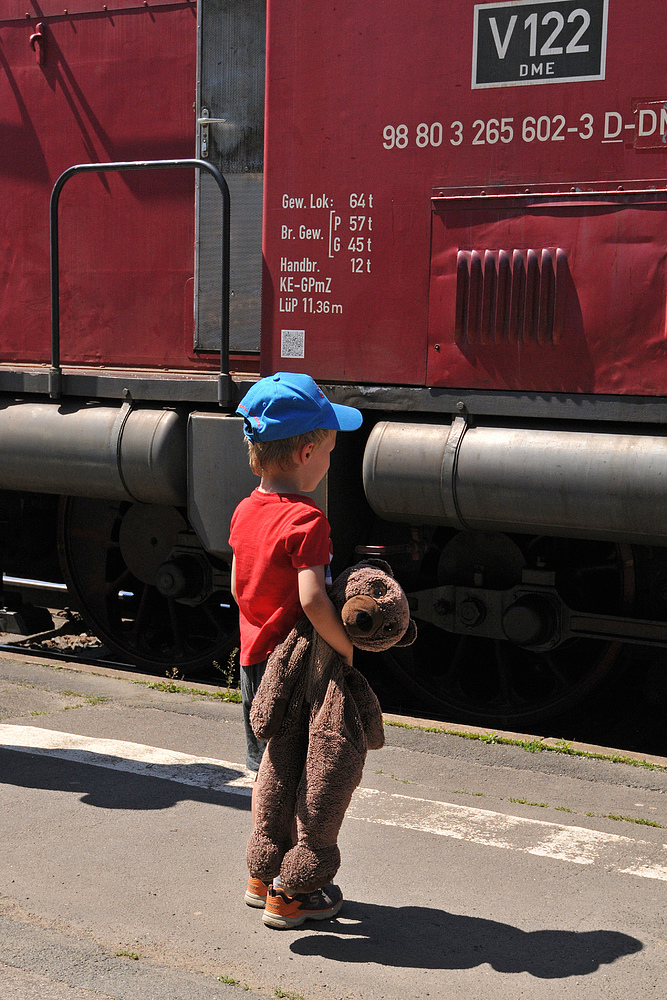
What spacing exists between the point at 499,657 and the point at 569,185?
2.06m

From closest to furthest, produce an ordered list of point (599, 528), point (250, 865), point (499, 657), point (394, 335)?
point (250, 865) < point (599, 528) < point (394, 335) < point (499, 657)

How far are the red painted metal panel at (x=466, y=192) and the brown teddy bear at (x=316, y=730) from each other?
6.09 ft

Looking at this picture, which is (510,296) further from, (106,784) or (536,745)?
(106,784)

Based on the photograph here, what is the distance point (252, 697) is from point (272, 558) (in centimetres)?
43

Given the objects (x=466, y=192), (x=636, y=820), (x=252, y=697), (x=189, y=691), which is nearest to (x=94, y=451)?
(x=189, y=691)

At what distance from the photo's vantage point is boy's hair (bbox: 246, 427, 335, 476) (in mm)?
2689

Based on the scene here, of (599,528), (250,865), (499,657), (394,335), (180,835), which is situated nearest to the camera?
(250,865)

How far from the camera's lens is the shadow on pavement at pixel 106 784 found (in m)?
3.55

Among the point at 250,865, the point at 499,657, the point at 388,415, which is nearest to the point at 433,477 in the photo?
the point at 388,415

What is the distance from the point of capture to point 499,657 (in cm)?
494

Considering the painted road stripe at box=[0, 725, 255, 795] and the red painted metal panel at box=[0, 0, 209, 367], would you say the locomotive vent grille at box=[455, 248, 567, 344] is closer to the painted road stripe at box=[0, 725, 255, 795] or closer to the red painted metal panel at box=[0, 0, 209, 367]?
the red painted metal panel at box=[0, 0, 209, 367]

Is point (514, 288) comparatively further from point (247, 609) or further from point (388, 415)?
point (247, 609)

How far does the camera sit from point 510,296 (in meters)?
4.25

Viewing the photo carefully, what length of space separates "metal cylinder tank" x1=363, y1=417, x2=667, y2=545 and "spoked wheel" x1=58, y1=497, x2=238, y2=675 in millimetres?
1543
